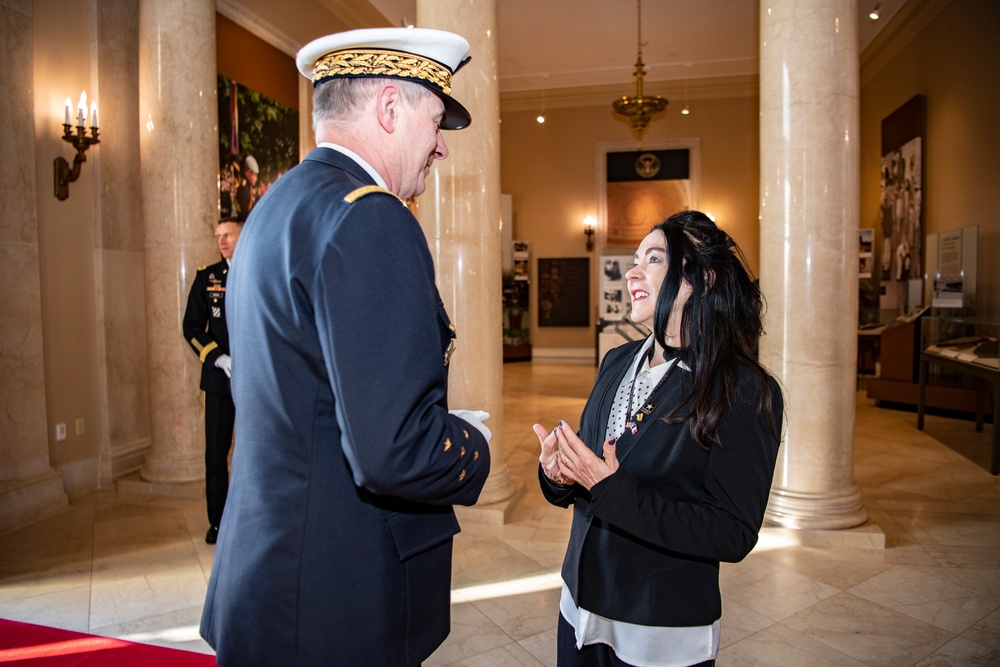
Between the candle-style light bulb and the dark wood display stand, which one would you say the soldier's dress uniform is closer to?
the candle-style light bulb

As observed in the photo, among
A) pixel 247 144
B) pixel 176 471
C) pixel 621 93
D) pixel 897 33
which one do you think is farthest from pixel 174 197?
pixel 621 93

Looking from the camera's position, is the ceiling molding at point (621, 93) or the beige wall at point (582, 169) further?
the beige wall at point (582, 169)

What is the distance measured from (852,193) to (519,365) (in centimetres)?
1092

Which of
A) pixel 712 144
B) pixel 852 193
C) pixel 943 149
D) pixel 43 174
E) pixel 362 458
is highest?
pixel 712 144

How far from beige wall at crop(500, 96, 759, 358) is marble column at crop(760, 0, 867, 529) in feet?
36.0

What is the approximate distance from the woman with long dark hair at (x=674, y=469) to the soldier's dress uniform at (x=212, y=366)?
318 cm

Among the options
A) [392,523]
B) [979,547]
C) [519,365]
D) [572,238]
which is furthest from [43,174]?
[572,238]

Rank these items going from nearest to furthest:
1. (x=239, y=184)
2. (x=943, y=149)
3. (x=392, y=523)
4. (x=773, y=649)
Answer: (x=392, y=523), (x=773, y=649), (x=239, y=184), (x=943, y=149)

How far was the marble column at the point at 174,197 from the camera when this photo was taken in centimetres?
548

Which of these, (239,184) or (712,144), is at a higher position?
(712,144)

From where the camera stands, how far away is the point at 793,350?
14.0 ft

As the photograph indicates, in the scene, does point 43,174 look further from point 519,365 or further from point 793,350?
point 519,365

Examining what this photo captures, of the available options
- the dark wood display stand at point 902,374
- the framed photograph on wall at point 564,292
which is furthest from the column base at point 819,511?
the framed photograph on wall at point 564,292

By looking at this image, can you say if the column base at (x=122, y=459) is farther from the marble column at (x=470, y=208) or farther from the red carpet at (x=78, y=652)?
the marble column at (x=470, y=208)
